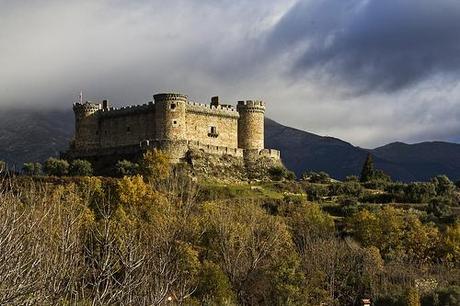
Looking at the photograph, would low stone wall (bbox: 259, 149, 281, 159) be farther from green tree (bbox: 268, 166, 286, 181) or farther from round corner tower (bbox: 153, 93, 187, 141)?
round corner tower (bbox: 153, 93, 187, 141)

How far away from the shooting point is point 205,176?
8281cm

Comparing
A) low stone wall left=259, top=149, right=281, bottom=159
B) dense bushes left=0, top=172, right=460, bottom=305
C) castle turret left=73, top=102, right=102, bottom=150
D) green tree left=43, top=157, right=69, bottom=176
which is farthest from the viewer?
castle turret left=73, top=102, right=102, bottom=150

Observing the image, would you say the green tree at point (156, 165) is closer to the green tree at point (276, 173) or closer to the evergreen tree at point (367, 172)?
the green tree at point (276, 173)

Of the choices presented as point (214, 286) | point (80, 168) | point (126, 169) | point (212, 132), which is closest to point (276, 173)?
point (212, 132)

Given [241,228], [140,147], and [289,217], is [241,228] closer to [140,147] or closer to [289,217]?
[289,217]

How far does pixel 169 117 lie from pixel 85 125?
460 inches

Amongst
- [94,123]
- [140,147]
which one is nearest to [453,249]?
[140,147]

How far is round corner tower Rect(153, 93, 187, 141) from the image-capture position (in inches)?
3324

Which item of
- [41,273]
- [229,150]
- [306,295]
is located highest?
[229,150]

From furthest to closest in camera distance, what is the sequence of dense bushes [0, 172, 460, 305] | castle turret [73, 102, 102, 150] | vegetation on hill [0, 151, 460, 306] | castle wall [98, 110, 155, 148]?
1. castle turret [73, 102, 102, 150]
2. castle wall [98, 110, 155, 148]
3. vegetation on hill [0, 151, 460, 306]
4. dense bushes [0, 172, 460, 305]

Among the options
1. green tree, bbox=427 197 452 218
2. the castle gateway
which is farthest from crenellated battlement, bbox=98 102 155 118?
green tree, bbox=427 197 452 218

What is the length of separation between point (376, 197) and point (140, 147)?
25.2 meters

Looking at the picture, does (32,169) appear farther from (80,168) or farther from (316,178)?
(316,178)

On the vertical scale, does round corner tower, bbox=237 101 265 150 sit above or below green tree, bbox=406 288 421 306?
above
